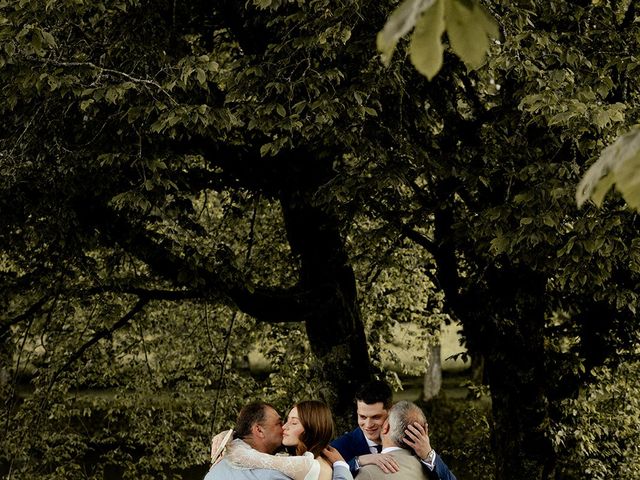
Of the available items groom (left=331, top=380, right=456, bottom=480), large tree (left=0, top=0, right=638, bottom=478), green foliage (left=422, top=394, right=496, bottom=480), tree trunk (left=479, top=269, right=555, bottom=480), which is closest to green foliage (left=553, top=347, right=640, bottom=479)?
tree trunk (left=479, top=269, right=555, bottom=480)

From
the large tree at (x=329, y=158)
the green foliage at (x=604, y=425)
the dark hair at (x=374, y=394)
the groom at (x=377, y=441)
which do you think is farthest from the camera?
the green foliage at (x=604, y=425)

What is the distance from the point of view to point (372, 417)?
221 inches

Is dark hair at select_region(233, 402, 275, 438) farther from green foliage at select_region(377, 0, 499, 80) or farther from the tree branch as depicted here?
the tree branch

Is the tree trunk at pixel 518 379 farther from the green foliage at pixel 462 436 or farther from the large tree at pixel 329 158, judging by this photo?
the green foliage at pixel 462 436

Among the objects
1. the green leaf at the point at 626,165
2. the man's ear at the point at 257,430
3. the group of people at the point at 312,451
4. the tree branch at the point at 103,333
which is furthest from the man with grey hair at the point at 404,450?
the tree branch at the point at 103,333

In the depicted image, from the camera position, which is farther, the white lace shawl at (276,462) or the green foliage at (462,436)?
the green foliage at (462,436)

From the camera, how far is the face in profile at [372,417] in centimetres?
560

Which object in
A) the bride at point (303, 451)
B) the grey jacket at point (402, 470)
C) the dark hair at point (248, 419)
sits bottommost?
the grey jacket at point (402, 470)

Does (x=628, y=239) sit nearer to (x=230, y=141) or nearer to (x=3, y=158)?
(x=230, y=141)

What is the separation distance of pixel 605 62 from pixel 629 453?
702 cm

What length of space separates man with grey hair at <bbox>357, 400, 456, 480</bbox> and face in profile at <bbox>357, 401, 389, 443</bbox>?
23.3 inches

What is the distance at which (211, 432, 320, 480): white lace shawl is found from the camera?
471cm

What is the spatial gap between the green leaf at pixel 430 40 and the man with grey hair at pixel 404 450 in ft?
11.0

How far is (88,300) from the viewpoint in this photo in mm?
13281
